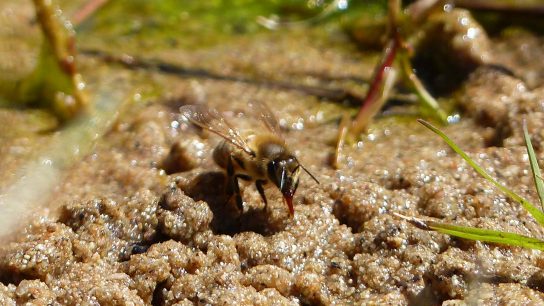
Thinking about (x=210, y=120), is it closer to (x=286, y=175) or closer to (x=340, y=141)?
(x=286, y=175)

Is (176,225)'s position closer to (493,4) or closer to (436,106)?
(436,106)

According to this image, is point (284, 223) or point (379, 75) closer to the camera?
point (284, 223)

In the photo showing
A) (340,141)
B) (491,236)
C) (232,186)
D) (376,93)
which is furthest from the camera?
(376,93)

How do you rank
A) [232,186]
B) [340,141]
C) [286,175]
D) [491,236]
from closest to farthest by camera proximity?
[491,236]
[286,175]
[232,186]
[340,141]

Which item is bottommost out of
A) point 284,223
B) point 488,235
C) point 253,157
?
point 284,223

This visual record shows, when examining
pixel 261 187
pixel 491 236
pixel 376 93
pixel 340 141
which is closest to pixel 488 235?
pixel 491 236

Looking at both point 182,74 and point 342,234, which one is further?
point 182,74

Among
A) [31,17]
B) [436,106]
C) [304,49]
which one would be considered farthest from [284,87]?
[31,17]
